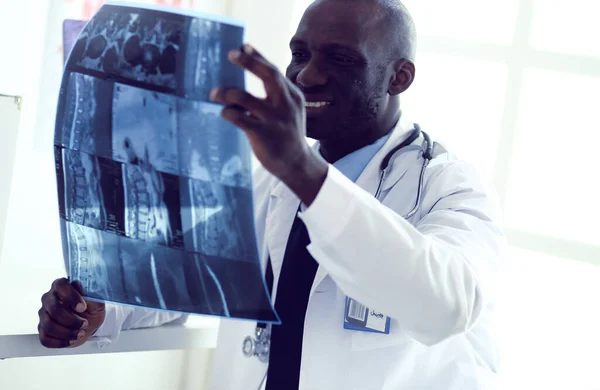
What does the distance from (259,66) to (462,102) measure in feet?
5.77

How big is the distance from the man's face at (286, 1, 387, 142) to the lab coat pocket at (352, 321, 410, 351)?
30 centimetres

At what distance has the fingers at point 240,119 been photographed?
66 centimetres

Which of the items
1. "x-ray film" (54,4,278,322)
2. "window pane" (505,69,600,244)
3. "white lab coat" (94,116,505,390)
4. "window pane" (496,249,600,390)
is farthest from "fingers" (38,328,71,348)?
"window pane" (505,69,600,244)

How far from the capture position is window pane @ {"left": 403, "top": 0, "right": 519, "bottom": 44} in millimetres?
2258

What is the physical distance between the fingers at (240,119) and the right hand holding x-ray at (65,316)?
437 mm

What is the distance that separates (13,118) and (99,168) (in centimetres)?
56

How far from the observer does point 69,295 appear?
1001 mm

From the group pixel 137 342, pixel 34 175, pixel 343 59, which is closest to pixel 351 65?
pixel 343 59

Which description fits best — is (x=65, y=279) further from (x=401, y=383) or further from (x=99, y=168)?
(x=401, y=383)

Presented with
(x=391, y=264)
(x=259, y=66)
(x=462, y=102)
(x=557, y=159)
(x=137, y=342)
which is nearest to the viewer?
(x=259, y=66)

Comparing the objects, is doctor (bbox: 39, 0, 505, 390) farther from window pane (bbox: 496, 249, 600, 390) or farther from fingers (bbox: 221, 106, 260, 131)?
window pane (bbox: 496, 249, 600, 390)

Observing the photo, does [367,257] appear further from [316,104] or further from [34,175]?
[34,175]

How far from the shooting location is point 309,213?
72 cm

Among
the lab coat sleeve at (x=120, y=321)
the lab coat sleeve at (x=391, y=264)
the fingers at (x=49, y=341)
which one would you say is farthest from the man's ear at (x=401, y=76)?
the fingers at (x=49, y=341)
